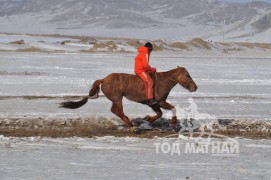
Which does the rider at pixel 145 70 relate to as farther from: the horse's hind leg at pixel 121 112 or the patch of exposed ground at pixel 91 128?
the patch of exposed ground at pixel 91 128

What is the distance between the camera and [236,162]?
7496mm

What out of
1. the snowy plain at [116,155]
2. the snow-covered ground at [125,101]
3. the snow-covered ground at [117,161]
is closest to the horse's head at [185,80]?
the snowy plain at [116,155]

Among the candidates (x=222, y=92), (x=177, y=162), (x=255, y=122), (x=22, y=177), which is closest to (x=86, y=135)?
(x=177, y=162)

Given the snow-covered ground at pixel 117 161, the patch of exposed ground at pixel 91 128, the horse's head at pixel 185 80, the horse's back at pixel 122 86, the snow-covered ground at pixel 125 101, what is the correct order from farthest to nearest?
the snow-covered ground at pixel 125 101
the horse's head at pixel 185 80
the horse's back at pixel 122 86
the patch of exposed ground at pixel 91 128
the snow-covered ground at pixel 117 161

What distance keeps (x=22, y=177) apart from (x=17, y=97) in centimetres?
1020

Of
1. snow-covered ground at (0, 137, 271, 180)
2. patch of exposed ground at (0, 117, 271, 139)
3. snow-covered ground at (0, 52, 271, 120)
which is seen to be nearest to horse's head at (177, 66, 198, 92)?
patch of exposed ground at (0, 117, 271, 139)

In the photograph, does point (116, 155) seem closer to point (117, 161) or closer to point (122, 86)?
point (117, 161)

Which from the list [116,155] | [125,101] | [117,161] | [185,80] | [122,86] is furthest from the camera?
[125,101]

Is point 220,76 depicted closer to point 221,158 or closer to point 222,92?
point 222,92

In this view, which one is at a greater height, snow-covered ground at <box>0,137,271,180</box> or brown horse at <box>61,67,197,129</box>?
brown horse at <box>61,67,197,129</box>

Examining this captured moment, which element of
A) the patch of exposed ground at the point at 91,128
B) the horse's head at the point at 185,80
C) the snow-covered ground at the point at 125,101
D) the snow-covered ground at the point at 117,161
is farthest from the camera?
the snow-covered ground at the point at 125,101

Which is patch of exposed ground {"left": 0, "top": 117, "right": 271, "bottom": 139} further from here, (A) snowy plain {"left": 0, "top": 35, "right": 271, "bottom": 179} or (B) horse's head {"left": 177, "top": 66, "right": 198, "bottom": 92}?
(B) horse's head {"left": 177, "top": 66, "right": 198, "bottom": 92}

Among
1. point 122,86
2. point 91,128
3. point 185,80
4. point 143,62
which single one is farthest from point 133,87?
point 91,128

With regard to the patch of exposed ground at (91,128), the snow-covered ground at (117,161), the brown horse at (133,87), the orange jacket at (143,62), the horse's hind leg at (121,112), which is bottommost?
the snow-covered ground at (117,161)
